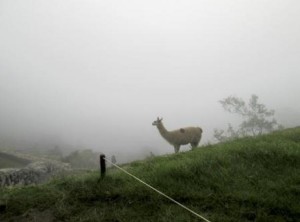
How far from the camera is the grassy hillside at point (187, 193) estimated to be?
6500 mm

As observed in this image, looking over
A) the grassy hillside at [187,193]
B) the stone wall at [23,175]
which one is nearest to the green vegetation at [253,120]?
the stone wall at [23,175]

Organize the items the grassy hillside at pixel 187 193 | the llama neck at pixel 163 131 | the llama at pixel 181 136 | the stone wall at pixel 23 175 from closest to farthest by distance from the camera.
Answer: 1. the grassy hillside at pixel 187 193
2. the llama at pixel 181 136
3. the llama neck at pixel 163 131
4. the stone wall at pixel 23 175

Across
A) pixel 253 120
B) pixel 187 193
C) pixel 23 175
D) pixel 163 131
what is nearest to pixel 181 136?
pixel 163 131

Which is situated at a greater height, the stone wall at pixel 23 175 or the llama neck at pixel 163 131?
the llama neck at pixel 163 131

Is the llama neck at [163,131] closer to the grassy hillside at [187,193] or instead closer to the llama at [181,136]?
the llama at [181,136]

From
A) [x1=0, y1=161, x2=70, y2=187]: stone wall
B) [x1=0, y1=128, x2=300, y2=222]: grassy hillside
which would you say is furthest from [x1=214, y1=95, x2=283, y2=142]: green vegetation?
[x1=0, y1=128, x2=300, y2=222]: grassy hillside

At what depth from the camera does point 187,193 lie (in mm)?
7312

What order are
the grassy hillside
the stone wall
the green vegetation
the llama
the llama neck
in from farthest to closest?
the green vegetation → the stone wall → the llama neck → the llama → the grassy hillside

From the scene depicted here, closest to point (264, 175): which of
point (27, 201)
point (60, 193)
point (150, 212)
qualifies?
point (150, 212)

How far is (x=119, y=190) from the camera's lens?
788 cm

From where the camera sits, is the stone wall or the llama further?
the stone wall

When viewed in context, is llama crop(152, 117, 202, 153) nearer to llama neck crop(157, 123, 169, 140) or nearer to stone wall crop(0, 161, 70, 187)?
llama neck crop(157, 123, 169, 140)

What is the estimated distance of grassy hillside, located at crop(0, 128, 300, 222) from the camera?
6.50 meters

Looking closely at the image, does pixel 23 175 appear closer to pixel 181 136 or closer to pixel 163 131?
pixel 163 131
